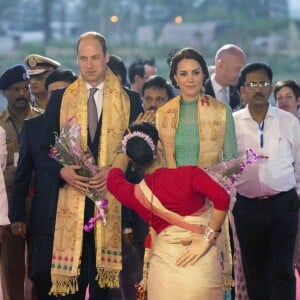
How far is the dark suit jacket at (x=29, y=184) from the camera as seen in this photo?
9227 millimetres

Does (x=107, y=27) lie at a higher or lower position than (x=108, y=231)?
higher

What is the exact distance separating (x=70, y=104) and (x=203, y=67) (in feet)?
3.10

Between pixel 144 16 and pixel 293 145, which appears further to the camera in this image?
pixel 144 16

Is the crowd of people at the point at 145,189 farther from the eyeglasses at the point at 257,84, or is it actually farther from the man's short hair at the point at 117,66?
the man's short hair at the point at 117,66

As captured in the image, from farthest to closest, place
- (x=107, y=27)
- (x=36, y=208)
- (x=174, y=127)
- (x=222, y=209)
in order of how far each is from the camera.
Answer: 1. (x=107, y=27)
2. (x=36, y=208)
3. (x=174, y=127)
4. (x=222, y=209)

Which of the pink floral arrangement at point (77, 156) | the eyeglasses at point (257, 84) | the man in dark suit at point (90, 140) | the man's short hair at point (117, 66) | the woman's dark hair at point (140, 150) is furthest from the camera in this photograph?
the man's short hair at point (117, 66)

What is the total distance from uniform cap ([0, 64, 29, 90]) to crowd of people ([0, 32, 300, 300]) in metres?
0.01

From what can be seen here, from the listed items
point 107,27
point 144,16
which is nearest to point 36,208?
point 107,27

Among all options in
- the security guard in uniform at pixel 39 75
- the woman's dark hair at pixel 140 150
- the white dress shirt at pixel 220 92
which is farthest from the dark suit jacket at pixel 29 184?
the white dress shirt at pixel 220 92

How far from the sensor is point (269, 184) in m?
9.84

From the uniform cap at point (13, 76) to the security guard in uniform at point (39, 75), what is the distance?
1.47 ft

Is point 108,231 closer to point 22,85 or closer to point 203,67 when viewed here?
point 203,67

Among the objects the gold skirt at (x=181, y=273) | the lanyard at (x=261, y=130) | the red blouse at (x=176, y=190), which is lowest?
the gold skirt at (x=181, y=273)

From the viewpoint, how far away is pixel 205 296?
7539 mm
